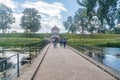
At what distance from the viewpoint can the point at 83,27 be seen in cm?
13788

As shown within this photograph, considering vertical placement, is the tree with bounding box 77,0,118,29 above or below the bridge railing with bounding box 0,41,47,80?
above

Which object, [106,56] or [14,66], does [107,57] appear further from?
[14,66]

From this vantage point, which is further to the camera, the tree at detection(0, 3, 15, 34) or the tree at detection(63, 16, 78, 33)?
the tree at detection(63, 16, 78, 33)

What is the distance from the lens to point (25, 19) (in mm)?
130750

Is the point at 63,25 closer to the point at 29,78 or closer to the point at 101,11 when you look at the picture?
the point at 101,11

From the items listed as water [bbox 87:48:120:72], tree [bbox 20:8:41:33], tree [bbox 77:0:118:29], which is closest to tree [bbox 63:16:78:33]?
tree [bbox 20:8:41:33]

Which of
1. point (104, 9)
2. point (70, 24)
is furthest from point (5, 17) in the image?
point (104, 9)

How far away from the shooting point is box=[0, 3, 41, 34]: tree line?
426 feet

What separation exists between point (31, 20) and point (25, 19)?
8.91 ft

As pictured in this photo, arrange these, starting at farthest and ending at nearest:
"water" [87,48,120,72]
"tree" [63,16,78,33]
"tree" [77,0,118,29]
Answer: "tree" [63,16,78,33]
"tree" [77,0,118,29]
"water" [87,48,120,72]

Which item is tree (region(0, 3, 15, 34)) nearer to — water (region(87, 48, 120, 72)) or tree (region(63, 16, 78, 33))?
tree (region(63, 16, 78, 33))

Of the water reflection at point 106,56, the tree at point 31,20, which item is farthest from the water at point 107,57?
the tree at point 31,20

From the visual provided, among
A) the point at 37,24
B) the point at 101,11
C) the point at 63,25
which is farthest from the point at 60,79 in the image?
the point at 63,25

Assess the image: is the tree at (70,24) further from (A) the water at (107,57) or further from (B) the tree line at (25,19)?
(A) the water at (107,57)
